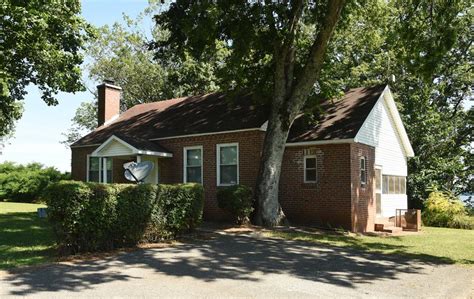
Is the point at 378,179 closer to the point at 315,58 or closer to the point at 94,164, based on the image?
the point at 315,58

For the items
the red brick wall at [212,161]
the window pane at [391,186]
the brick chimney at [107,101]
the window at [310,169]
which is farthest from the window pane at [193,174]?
the window pane at [391,186]

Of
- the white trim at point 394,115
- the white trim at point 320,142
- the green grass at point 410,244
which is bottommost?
the green grass at point 410,244

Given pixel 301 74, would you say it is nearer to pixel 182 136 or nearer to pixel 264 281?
pixel 182 136

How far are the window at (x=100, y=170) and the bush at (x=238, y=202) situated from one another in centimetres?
863

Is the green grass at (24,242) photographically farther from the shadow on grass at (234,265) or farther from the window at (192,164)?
the window at (192,164)

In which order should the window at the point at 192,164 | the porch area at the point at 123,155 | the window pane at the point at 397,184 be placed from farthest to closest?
1. the window pane at the point at 397,184
2. the window at the point at 192,164
3. the porch area at the point at 123,155

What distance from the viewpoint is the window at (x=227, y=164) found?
1981 centimetres

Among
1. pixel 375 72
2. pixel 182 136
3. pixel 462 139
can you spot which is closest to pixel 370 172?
pixel 182 136

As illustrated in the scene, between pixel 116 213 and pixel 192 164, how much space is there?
1003cm

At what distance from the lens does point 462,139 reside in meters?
34.5

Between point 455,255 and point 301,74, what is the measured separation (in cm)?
817

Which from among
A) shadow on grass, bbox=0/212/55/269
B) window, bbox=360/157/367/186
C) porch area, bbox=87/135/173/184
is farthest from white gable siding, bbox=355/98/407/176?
shadow on grass, bbox=0/212/55/269

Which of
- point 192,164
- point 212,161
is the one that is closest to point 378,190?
point 212,161

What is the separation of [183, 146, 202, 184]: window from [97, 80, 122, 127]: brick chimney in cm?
877
